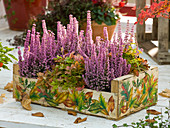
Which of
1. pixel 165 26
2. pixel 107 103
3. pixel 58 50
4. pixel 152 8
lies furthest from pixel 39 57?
pixel 165 26

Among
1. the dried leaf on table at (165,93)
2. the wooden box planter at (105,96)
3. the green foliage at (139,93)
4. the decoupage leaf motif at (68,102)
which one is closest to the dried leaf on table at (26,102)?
the wooden box planter at (105,96)

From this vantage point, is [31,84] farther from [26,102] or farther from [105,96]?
[105,96]

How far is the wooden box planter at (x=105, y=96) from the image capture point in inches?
94.8

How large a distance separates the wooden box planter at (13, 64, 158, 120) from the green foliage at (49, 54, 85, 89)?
0.06 m

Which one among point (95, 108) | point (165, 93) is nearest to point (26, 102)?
point (95, 108)

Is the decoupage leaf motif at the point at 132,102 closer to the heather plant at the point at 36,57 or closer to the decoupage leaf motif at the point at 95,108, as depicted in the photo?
the decoupage leaf motif at the point at 95,108

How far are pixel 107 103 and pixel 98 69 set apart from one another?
237 millimetres

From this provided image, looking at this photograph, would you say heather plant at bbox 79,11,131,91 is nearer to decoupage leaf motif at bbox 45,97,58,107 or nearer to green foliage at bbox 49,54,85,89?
green foliage at bbox 49,54,85,89

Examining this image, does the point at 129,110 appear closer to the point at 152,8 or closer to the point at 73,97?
the point at 73,97

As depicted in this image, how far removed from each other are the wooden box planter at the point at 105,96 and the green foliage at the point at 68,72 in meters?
0.06

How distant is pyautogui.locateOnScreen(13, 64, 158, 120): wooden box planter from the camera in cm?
241

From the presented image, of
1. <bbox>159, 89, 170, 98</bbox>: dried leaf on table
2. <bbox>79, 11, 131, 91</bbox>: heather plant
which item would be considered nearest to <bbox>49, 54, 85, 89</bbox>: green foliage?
<bbox>79, 11, 131, 91</bbox>: heather plant

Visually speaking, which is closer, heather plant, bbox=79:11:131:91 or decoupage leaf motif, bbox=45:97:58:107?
heather plant, bbox=79:11:131:91

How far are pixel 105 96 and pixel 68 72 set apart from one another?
0.31 m
